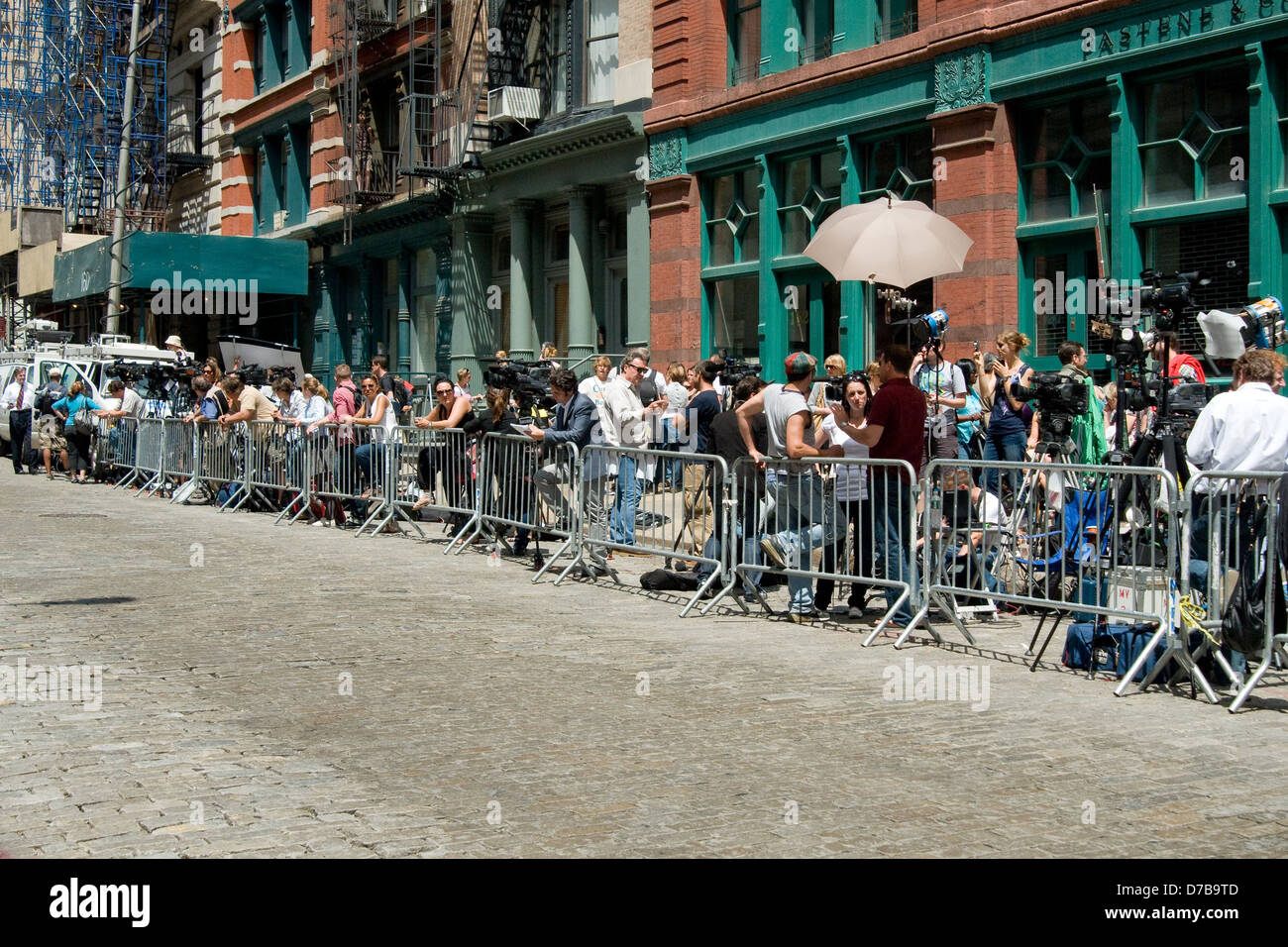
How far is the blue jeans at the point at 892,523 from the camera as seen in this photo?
10547 mm

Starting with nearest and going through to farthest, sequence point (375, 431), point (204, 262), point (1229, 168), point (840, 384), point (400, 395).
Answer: point (840, 384) → point (1229, 168) → point (375, 431) → point (400, 395) → point (204, 262)

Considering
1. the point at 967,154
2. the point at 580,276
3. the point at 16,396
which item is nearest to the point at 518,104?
the point at 580,276

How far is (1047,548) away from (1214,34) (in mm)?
8985

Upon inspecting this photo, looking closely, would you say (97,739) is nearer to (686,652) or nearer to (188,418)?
(686,652)

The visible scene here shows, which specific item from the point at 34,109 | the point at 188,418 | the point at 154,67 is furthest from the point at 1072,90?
the point at 34,109

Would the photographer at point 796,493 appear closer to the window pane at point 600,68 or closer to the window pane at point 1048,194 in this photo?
the window pane at point 1048,194

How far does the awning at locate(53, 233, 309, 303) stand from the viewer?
35875 millimetres

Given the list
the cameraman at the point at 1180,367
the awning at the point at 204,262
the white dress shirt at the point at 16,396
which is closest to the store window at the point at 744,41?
the cameraman at the point at 1180,367

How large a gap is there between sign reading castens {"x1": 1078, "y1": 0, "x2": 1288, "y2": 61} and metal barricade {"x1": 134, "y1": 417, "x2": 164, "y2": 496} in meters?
15.6

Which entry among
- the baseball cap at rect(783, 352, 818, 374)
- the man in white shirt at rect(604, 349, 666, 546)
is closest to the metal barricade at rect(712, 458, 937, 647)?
the baseball cap at rect(783, 352, 818, 374)

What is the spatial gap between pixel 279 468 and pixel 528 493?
21.5 ft

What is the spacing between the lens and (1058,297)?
59.6 ft

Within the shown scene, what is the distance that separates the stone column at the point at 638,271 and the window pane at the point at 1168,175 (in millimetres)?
10282

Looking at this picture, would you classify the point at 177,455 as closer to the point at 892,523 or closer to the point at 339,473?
the point at 339,473
